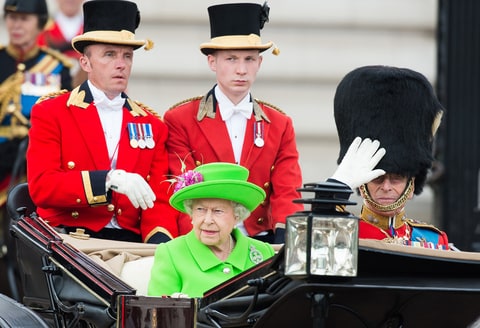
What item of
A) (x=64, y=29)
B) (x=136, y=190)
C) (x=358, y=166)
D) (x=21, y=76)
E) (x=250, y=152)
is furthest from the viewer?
(x=64, y=29)

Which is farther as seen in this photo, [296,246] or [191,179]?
[191,179]

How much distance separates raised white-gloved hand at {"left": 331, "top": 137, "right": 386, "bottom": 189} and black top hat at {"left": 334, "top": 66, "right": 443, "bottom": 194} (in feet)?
3.11

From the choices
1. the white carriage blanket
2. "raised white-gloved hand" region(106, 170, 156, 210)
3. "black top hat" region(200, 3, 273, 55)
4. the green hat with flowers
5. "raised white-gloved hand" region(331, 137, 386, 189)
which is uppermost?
"black top hat" region(200, 3, 273, 55)

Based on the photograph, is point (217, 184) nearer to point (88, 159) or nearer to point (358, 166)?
point (358, 166)

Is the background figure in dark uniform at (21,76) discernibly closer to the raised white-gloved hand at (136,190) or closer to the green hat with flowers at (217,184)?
the raised white-gloved hand at (136,190)

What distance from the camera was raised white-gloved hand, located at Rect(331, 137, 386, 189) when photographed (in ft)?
17.1

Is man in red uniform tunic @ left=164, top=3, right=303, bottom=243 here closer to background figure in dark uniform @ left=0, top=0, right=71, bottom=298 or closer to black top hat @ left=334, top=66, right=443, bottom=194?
black top hat @ left=334, top=66, right=443, bottom=194

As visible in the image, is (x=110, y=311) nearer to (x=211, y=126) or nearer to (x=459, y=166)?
(x=211, y=126)

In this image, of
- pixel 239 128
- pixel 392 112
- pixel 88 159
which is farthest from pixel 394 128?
pixel 88 159

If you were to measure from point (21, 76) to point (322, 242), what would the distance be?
5856 mm

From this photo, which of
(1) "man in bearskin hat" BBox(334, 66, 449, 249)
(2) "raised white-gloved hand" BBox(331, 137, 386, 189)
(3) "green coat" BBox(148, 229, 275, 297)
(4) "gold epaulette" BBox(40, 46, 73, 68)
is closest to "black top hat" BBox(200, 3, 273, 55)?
(1) "man in bearskin hat" BBox(334, 66, 449, 249)

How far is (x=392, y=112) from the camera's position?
6328 mm

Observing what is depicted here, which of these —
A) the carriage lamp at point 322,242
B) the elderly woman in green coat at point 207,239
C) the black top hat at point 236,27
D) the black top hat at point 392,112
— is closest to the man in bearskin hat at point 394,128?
the black top hat at point 392,112

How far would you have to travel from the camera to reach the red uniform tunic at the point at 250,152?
687cm
